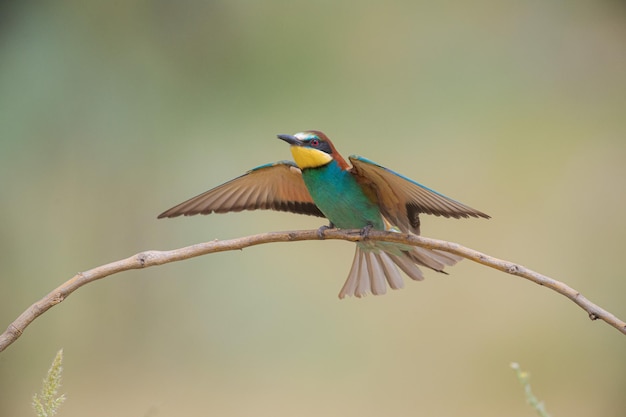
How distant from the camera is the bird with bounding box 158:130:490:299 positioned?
161 centimetres

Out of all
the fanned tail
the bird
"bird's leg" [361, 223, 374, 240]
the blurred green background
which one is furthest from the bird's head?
the blurred green background

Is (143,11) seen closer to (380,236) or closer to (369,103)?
(369,103)

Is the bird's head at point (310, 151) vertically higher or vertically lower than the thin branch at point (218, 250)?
higher

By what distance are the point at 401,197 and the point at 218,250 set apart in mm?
496

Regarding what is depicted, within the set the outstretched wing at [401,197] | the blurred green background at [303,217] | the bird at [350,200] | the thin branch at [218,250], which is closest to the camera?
the thin branch at [218,250]

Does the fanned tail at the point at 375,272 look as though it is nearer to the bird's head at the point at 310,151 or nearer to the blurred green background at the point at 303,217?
the bird's head at the point at 310,151

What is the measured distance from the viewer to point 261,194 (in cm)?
186

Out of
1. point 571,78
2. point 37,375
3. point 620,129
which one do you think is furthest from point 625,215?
point 37,375

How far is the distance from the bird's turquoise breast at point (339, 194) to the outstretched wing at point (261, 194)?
10 centimetres

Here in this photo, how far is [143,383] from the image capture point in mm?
2520

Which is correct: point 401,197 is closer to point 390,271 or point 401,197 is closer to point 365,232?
point 365,232

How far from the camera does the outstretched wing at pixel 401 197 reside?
1.49 meters

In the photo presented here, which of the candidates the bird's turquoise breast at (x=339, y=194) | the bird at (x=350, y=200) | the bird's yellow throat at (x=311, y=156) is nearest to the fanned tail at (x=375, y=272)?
the bird at (x=350, y=200)

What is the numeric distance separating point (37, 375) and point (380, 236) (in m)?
1.59
